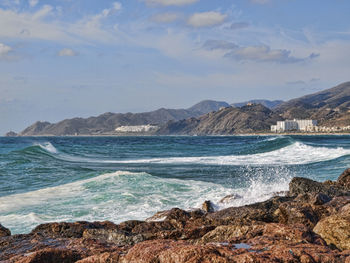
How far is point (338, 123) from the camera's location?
17700 cm

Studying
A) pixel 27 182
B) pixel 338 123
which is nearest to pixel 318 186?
pixel 27 182

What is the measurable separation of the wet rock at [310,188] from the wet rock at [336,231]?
20.1 ft

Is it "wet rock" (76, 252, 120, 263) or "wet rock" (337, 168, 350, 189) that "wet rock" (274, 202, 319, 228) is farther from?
"wet rock" (337, 168, 350, 189)

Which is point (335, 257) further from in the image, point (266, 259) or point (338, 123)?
point (338, 123)

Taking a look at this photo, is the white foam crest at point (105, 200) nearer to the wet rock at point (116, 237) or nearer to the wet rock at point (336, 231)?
the wet rock at point (116, 237)

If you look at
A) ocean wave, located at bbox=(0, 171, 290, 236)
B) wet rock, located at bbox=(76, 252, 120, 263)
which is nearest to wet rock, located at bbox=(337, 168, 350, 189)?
ocean wave, located at bbox=(0, 171, 290, 236)

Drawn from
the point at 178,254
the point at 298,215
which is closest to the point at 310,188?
the point at 298,215

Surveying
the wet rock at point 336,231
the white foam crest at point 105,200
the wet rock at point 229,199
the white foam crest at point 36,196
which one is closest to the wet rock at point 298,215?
the wet rock at point 336,231

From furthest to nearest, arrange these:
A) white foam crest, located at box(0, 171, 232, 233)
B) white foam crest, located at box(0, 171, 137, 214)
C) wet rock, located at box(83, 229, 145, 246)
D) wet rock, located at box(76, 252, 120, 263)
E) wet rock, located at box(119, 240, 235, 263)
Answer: white foam crest, located at box(0, 171, 137, 214) → white foam crest, located at box(0, 171, 232, 233) → wet rock, located at box(83, 229, 145, 246) → wet rock, located at box(76, 252, 120, 263) → wet rock, located at box(119, 240, 235, 263)

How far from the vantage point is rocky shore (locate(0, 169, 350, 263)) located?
3398mm

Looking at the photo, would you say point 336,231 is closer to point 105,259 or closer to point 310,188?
point 105,259

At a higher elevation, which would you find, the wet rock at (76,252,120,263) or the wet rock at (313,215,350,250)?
the wet rock at (76,252,120,263)

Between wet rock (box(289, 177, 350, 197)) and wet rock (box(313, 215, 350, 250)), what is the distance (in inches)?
241

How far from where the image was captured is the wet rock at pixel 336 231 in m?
5.12
